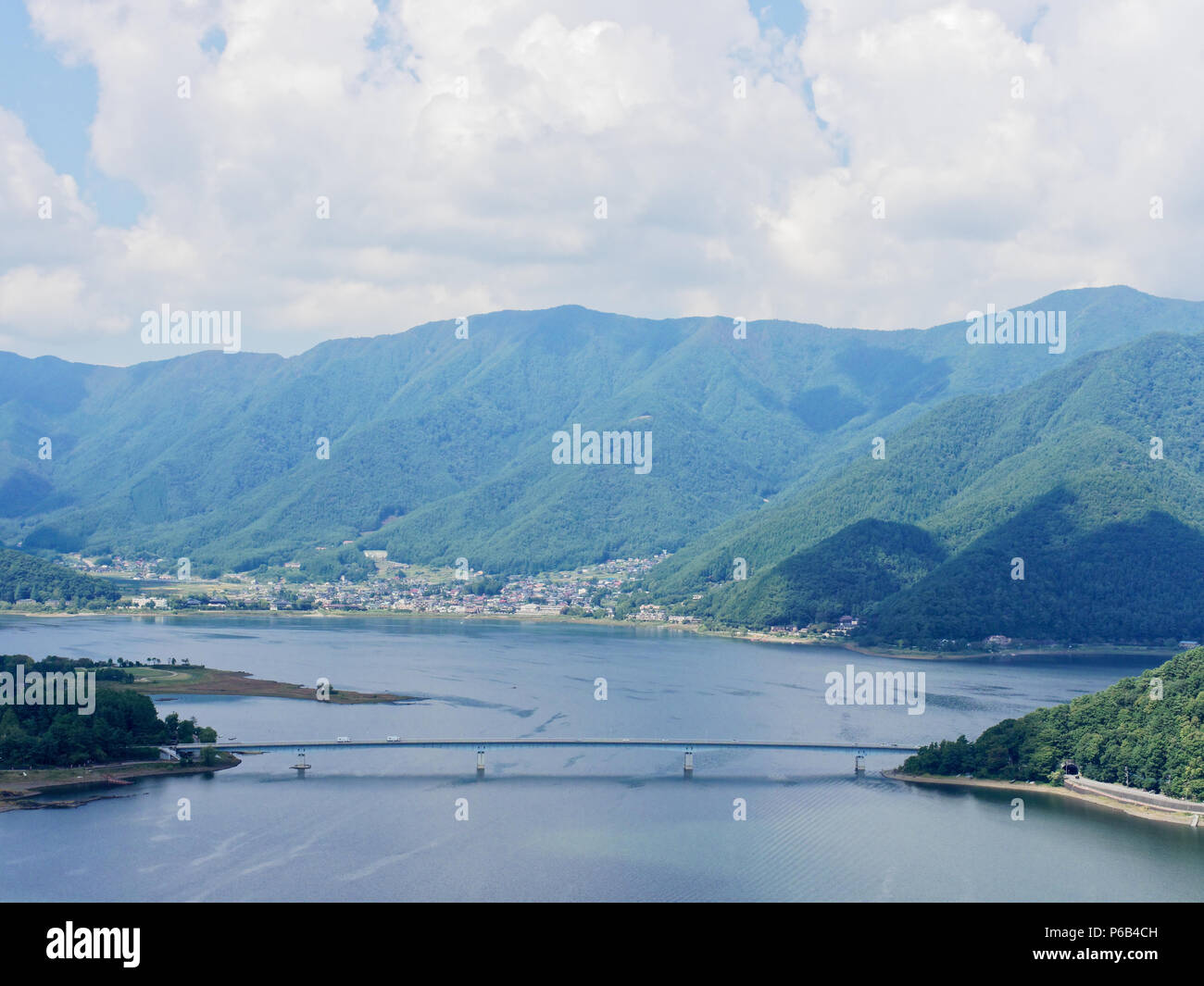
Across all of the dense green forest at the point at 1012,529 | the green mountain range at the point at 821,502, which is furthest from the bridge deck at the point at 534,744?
the green mountain range at the point at 821,502

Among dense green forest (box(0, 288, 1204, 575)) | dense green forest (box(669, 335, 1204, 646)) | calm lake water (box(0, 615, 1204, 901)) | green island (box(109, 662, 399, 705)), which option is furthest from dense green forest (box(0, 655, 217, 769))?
dense green forest (box(0, 288, 1204, 575))

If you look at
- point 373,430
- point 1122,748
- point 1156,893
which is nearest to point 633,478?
point 373,430

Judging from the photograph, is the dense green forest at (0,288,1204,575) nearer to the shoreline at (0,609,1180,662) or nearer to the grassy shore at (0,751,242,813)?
the shoreline at (0,609,1180,662)

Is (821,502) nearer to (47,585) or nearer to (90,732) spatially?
(47,585)

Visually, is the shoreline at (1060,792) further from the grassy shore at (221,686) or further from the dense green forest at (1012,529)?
the dense green forest at (1012,529)

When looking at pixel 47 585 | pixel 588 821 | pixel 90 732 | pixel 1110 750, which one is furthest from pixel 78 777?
pixel 47 585
